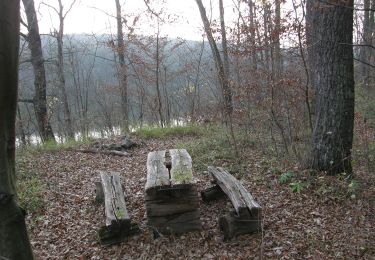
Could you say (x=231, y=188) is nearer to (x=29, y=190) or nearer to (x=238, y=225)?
(x=238, y=225)

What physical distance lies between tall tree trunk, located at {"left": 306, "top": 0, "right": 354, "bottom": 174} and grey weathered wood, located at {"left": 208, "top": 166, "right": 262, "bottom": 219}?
170 cm

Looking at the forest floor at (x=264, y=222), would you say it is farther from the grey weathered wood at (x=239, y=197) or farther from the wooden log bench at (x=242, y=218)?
the grey weathered wood at (x=239, y=197)

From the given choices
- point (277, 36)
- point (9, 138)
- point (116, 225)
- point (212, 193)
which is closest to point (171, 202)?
point (116, 225)

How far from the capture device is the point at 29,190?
6090 mm

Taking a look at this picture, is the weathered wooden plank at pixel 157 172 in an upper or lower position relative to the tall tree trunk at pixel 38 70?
lower

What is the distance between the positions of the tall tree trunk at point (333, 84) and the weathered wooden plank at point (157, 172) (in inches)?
101

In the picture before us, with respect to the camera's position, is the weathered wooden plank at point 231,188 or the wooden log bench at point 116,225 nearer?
the weathered wooden plank at point 231,188

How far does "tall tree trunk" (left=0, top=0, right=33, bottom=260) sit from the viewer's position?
2240 mm

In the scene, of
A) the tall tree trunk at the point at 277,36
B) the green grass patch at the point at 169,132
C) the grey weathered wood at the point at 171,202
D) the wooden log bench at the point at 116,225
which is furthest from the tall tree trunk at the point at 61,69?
the grey weathered wood at the point at 171,202

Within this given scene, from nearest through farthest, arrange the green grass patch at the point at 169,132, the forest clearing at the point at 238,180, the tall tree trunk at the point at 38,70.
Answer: the forest clearing at the point at 238,180, the green grass patch at the point at 169,132, the tall tree trunk at the point at 38,70

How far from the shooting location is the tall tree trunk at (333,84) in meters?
5.23

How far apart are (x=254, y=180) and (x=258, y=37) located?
Result: 147 inches

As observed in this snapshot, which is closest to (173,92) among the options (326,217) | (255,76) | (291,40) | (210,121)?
(210,121)

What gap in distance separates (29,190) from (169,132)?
6136 millimetres
